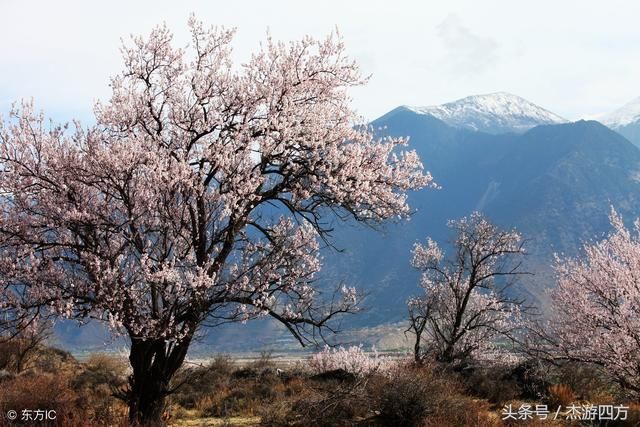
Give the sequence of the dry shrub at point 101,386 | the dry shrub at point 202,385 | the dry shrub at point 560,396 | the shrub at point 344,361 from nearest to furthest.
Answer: the dry shrub at point 101,386
the dry shrub at point 560,396
the dry shrub at point 202,385
the shrub at point 344,361

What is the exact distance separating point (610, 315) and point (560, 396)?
408 centimetres

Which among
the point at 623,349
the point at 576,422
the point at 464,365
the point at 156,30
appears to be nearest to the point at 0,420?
the point at 156,30

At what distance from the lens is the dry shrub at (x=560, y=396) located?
57.7 ft

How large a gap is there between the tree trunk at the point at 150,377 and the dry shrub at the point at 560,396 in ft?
38.4

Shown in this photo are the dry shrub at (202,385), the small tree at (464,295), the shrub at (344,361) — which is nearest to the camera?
the dry shrub at (202,385)

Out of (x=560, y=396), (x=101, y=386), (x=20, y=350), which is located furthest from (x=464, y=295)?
(x=20, y=350)

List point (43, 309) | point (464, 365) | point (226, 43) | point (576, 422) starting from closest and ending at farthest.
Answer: point (43, 309) < point (576, 422) < point (226, 43) < point (464, 365)

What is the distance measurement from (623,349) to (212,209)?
10468 mm

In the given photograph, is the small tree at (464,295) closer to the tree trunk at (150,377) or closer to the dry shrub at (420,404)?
the dry shrub at (420,404)

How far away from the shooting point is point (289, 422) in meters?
14.6

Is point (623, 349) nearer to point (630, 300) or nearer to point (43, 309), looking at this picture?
point (630, 300)

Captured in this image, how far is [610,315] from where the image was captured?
15117 mm

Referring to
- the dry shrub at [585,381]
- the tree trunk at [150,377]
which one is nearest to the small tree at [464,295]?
the dry shrub at [585,381]

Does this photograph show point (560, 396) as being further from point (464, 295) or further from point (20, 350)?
point (20, 350)
